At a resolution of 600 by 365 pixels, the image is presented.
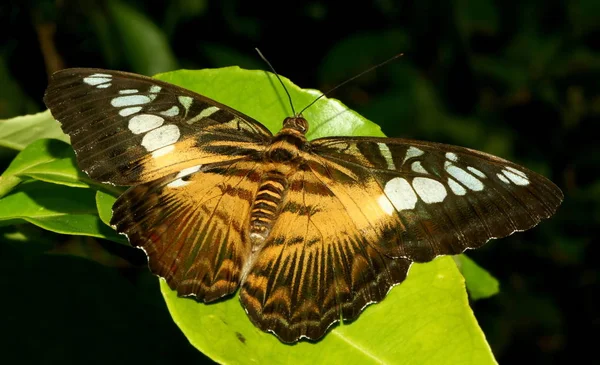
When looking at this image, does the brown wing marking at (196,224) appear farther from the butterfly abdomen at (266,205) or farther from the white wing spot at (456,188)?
the white wing spot at (456,188)

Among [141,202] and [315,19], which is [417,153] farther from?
[315,19]

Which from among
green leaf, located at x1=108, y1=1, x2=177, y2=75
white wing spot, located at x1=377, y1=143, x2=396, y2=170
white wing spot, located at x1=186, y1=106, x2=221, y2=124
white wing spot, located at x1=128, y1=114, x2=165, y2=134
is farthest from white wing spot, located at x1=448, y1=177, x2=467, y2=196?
green leaf, located at x1=108, y1=1, x2=177, y2=75

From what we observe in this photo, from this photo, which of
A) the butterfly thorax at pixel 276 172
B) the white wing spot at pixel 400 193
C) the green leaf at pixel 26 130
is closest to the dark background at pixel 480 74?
the green leaf at pixel 26 130

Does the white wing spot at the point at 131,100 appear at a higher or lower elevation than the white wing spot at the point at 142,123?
higher

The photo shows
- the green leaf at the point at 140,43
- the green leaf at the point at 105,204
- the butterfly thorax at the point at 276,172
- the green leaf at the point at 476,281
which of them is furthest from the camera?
the green leaf at the point at 140,43

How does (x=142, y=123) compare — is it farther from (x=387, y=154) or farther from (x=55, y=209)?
(x=387, y=154)
